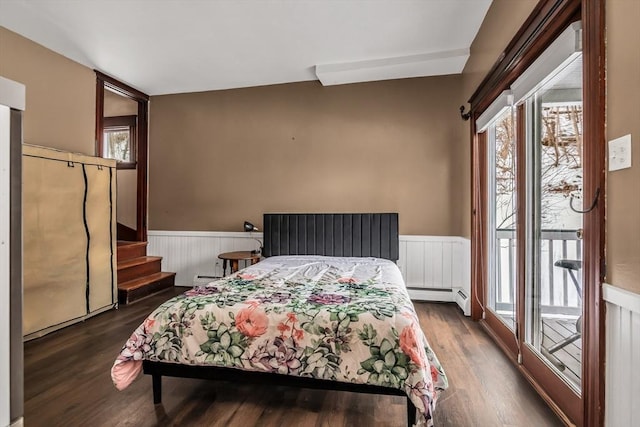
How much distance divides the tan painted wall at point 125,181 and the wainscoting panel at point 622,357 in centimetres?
515

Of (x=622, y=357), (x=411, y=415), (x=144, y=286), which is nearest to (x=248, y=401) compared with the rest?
(x=411, y=415)

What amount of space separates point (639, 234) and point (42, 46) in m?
4.64

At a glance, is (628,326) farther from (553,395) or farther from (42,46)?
(42,46)

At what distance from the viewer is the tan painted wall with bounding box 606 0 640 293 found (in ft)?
3.61

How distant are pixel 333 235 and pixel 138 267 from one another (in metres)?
2.53

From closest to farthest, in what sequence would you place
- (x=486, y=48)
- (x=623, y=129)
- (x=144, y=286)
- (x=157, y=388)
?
(x=623, y=129) < (x=157, y=388) < (x=486, y=48) < (x=144, y=286)

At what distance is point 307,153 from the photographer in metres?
4.09

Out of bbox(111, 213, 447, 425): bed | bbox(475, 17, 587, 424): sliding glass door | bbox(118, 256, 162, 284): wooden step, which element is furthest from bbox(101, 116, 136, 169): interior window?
bbox(475, 17, 587, 424): sliding glass door

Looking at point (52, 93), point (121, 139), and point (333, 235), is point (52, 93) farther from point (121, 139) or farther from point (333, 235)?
point (333, 235)

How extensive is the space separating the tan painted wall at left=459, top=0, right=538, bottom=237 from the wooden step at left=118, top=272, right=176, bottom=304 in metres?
Result: 3.76

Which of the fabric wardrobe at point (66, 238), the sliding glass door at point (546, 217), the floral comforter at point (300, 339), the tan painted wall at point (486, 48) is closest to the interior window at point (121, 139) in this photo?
the fabric wardrobe at point (66, 238)

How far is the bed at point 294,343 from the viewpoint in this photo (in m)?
1.55

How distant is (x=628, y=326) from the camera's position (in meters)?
1.13

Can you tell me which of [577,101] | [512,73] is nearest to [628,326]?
[577,101]
